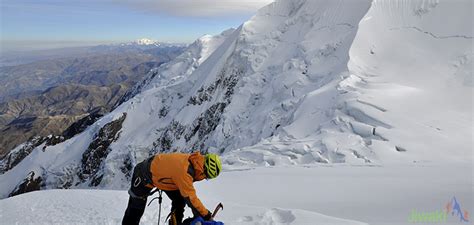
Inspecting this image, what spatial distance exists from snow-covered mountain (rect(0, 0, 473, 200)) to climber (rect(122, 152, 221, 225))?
1331 centimetres

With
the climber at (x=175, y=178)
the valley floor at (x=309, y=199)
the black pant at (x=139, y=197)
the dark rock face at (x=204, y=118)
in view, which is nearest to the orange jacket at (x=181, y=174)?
the climber at (x=175, y=178)

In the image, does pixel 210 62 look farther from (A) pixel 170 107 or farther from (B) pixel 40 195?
(B) pixel 40 195

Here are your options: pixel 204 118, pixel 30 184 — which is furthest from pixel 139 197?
pixel 30 184

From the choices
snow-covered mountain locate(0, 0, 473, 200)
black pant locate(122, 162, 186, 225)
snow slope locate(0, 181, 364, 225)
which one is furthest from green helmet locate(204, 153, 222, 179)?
snow-covered mountain locate(0, 0, 473, 200)

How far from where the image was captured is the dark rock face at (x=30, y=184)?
66600 mm

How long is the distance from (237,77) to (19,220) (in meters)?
41.2

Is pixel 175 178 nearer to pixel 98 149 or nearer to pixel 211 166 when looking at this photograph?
pixel 211 166

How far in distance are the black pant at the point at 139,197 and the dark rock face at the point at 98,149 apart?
5632 cm

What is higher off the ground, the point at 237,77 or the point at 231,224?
the point at 231,224

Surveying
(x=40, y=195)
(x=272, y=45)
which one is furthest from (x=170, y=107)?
(x=40, y=195)

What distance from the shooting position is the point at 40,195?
10547 mm

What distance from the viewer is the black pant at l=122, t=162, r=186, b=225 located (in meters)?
6.90

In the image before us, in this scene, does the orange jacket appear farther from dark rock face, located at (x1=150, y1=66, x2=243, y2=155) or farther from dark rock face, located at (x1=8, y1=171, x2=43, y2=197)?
dark rock face, located at (x1=8, y1=171, x2=43, y2=197)

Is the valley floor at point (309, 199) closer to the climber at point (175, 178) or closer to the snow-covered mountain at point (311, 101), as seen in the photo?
the climber at point (175, 178)
